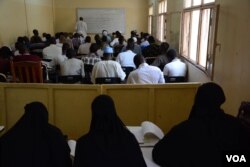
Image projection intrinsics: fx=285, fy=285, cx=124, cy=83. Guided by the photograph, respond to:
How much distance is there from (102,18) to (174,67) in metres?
8.52

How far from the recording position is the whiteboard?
41.2ft

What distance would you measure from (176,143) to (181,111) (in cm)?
127

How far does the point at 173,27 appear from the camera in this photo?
6.79 m

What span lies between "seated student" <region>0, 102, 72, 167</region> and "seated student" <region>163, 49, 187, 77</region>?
9.98 ft

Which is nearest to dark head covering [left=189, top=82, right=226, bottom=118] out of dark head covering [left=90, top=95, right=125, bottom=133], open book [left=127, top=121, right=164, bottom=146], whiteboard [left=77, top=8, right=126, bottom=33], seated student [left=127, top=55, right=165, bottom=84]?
open book [left=127, top=121, right=164, bottom=146]

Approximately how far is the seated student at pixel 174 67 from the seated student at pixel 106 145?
298cm

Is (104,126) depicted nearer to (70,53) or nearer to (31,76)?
(31,76)

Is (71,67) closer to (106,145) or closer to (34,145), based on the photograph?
(34,145)

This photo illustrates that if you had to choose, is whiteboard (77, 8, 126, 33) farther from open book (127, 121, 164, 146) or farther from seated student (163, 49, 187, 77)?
open book (127, 121, 164, 146)

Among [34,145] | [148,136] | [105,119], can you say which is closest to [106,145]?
[105,119]

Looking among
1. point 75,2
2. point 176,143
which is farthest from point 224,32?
point 75,2

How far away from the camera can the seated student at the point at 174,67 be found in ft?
15.3

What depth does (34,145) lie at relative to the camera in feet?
5.79

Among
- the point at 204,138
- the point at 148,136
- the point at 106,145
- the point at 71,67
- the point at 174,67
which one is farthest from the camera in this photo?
the point at 174,67
